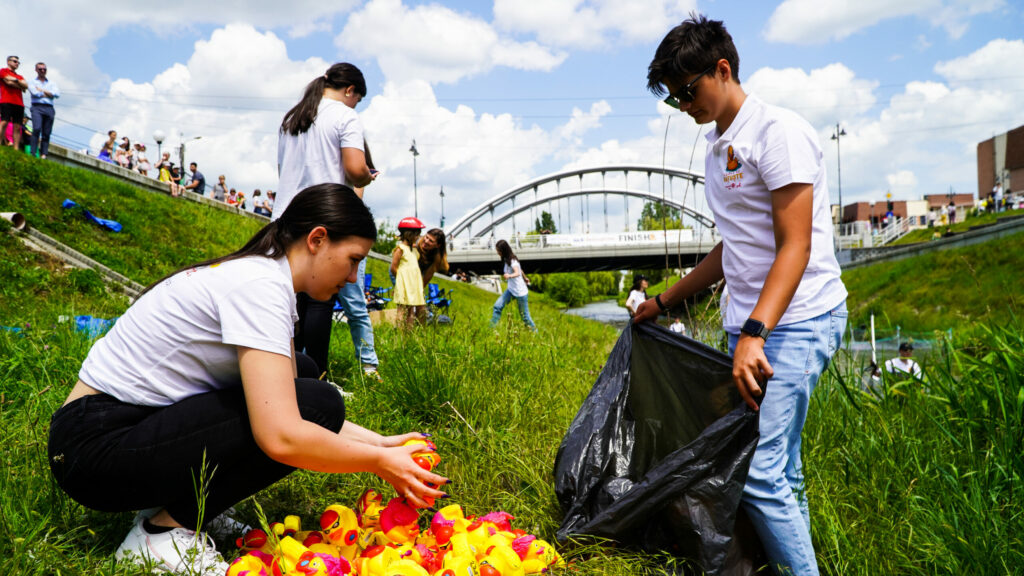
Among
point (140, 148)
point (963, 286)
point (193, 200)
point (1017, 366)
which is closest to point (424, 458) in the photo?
point (1017, 366)

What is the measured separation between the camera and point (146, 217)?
10.9 metres

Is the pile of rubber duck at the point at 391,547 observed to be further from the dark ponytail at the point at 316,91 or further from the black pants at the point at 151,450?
the dark ponytail at the point at 316,91

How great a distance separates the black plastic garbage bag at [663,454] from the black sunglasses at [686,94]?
72 cm

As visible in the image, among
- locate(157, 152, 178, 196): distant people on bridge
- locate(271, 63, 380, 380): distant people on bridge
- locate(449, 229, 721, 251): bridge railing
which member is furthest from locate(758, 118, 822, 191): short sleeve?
locate(449, 229, 721, 251): bridge railing

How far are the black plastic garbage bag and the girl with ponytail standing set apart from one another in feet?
1.86

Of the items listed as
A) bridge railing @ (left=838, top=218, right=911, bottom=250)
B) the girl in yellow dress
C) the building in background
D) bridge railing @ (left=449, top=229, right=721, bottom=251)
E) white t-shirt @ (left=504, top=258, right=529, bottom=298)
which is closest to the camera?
the girl in yellow dress

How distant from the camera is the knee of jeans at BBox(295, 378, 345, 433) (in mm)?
1807

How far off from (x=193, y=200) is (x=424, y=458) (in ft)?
49.1

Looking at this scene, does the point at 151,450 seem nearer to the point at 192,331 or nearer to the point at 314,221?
the point at 192,331

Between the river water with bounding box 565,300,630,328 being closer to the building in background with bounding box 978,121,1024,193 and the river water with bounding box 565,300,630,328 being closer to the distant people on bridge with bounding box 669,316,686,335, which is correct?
the distant people on bridge with bounding box 669,316,686,335

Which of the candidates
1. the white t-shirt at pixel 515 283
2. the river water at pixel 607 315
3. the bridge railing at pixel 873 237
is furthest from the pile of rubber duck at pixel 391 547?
the bridge railing at pixel 873 237

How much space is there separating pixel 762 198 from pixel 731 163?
12 cm

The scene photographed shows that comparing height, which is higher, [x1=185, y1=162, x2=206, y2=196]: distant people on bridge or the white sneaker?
[x1=185, y1=162, x2=206, y2=196]: distant people on bridge

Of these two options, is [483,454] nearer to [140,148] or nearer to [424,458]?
[424,458]
